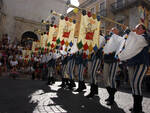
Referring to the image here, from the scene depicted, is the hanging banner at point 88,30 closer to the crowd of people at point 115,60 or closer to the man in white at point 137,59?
the crowd of people at point 115,60

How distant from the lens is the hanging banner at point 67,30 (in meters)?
6.54

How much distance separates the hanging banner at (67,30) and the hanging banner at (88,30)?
4.63ft

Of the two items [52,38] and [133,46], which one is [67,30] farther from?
[133,46]

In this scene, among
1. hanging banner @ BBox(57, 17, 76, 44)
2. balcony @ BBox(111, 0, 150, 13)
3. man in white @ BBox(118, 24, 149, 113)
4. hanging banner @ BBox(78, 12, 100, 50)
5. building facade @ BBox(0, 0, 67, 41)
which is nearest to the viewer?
man in white @ BBox(118, 24, 149, 113)

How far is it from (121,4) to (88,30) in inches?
671

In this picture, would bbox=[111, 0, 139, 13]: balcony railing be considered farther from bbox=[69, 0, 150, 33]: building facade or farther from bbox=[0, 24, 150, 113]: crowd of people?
bbox=[0, 24, 150, 113]: crowd of people

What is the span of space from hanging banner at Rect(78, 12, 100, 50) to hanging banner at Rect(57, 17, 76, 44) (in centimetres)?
141

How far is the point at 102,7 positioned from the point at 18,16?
12196 mm

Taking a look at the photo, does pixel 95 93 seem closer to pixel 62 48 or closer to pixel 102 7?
pixel 62 48

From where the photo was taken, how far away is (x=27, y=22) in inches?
834

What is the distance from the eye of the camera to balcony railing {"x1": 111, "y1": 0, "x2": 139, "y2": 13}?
18409 mm

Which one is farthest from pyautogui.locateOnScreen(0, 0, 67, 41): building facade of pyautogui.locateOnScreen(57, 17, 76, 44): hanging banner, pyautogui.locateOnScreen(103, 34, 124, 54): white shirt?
pyautogui.locateOnScreen(103, 34, 124, 54): white shirt

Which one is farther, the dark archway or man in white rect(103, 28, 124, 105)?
the dark archway

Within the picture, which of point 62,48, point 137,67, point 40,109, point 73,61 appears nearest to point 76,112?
point 40,109
